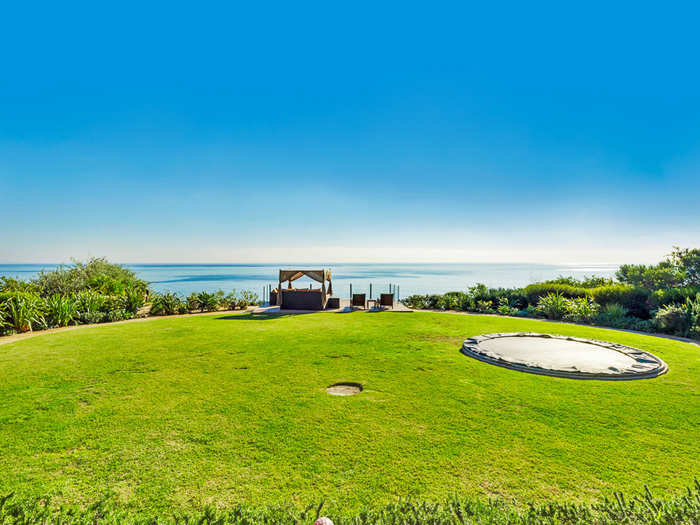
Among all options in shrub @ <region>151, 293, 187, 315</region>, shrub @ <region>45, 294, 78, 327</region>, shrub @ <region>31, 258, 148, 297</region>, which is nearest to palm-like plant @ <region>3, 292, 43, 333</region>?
shrub @ <region>45, 294, 78, 327</region>

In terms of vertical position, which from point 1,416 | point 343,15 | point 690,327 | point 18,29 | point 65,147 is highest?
point 343,15

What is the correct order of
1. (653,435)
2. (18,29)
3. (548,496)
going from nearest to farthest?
(548,496)
(653,435)
(18,29)

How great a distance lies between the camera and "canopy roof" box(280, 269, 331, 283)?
596 inches

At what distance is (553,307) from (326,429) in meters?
12.6

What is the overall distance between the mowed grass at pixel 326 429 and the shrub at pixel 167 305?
633 centimetres

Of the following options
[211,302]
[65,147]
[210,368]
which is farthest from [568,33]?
[65,147]

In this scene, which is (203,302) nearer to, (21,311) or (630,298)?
(21,311)

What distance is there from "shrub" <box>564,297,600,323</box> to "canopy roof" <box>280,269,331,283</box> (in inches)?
421

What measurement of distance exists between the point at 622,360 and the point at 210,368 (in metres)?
8.13

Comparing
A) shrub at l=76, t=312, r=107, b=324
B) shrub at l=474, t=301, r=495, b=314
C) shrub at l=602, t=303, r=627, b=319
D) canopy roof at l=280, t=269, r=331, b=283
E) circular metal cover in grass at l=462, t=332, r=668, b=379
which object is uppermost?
canopy roof at l=280, t=269, r=331, b=283

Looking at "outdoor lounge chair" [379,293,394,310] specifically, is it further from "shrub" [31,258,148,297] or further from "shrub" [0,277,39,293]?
"shrub" [0,277,39,293]

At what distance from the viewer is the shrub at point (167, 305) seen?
12672 millimetres

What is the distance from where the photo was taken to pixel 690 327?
8492 mm

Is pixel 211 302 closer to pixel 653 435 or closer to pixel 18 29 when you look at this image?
pixel 18 29
